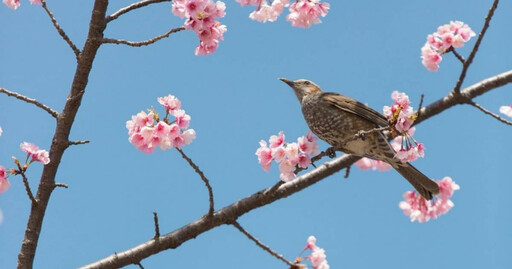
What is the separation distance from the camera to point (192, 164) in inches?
145

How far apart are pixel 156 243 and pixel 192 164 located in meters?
0.88

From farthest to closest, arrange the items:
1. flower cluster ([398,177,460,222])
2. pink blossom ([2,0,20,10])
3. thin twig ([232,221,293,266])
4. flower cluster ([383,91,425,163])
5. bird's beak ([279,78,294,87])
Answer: bird's beak ([279,78,294,87]), flower cluster ([398,177,460,222]), pink blossom ([2,0,20,10]), thin twig ([232,221,293,266]), flower cluster ([383,91,425,163])

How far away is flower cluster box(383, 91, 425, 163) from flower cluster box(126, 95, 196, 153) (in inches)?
49.3

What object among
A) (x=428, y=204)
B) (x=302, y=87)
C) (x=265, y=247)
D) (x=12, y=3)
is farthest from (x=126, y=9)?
(x=428, y=204)

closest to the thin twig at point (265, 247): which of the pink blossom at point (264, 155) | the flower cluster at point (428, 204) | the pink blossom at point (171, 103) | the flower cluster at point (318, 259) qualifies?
the flower cluster at point (318, 259)

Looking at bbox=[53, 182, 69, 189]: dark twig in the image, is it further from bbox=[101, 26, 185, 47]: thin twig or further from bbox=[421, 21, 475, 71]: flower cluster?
bbox=[421, 21, 475, 71]: flower cluster

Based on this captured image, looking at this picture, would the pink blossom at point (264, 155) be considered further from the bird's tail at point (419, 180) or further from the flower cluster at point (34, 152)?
the bird's tail at point (419, 180)

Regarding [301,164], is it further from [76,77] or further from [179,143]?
[76,77]

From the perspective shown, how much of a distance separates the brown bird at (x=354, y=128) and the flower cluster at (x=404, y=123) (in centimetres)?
108

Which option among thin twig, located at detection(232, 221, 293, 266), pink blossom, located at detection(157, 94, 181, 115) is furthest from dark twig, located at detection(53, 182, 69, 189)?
thin twig, located at detection(232, 221, 293, 266)

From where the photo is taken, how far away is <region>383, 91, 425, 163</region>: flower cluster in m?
3.55

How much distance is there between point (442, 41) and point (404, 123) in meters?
1.90

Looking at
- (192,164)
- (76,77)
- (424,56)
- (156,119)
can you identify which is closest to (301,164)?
(192,164)

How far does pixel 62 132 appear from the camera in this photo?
150 inches
